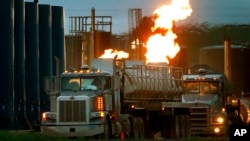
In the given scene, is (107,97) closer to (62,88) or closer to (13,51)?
(62,88)

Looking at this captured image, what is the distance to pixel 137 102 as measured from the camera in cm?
3800

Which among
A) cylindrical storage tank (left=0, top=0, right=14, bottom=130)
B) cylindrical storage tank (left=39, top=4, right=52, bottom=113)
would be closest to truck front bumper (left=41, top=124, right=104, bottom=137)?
cylindrical storage tank (left=0, top=0, right=14, bottom=130)


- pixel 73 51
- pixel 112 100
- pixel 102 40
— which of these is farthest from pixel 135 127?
pixel 73 51

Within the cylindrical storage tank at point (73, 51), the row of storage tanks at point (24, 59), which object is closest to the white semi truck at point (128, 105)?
the row of storage tanks at point (24, 59)

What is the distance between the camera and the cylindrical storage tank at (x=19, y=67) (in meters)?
48.2

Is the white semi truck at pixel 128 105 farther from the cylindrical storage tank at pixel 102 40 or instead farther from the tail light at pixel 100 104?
the cylindrical storage tank at pixel 102 40

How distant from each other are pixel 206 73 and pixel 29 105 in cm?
1175

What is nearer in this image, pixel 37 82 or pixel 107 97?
pixel 107 97

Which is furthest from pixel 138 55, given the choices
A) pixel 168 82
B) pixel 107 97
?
pixel 107 97

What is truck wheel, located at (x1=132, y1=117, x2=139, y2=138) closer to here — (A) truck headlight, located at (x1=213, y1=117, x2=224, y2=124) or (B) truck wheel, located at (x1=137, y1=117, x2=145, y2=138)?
(B) truck wheel, located at (x1=137, y1=117, x2=145, y2=138)

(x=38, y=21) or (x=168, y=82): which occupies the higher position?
(x=38, y=21)

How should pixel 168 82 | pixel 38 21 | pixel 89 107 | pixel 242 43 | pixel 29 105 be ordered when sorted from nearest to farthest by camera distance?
pixel 89 107, pixel 168 82, pixel 29 105, pixel 38 21, pixel 242 43

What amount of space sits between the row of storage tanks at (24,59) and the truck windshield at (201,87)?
9.09 metres

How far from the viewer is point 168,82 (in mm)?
41156
